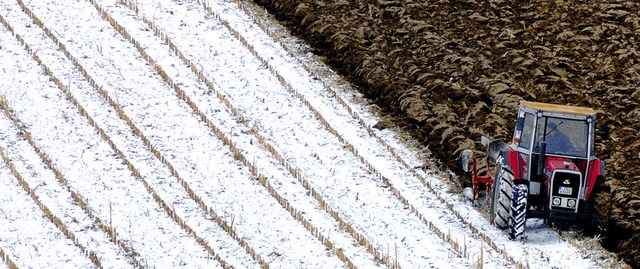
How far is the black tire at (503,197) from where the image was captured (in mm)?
14727

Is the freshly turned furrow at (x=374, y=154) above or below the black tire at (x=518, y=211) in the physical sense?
below

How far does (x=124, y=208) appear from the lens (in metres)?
15.8

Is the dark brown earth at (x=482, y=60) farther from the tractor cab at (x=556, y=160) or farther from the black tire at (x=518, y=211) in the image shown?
the black tire at (x=518, y=211)

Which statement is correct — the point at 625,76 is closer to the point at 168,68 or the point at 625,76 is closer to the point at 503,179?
the point at 503,179

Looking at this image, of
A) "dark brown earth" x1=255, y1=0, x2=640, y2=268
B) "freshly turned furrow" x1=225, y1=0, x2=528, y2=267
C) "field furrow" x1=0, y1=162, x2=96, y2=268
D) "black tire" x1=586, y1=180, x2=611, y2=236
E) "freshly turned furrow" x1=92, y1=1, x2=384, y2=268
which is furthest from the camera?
"dark brown earth" x1=255, y1=0, x2=640, y2=268

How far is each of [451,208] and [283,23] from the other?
8211 mm

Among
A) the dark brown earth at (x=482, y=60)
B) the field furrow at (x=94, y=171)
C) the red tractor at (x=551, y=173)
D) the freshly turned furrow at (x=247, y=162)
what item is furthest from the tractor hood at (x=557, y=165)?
the field furrow at (x=94, y=171)

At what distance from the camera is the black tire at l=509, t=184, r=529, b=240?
14484 mm

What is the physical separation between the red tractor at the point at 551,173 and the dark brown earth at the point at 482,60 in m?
0.92

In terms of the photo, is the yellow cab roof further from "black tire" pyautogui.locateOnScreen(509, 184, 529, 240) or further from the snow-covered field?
the snow-covered field

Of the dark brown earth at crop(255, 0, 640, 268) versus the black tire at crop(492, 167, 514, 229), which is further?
the dark brown earth at crop(255, 0, 640, 268)

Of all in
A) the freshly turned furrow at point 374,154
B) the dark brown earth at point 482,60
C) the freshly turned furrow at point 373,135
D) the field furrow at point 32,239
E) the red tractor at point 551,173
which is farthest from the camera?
the dark brown earth at point 482,60

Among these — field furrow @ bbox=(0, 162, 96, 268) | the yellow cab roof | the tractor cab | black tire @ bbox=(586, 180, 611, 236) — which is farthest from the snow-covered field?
the yellow cab roof

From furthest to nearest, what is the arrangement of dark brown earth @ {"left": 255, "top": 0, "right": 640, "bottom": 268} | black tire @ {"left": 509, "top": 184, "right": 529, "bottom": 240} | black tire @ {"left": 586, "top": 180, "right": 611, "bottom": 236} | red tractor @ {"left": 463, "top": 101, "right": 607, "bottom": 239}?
dark brown earth @ {"left": 255, "top": 0, "right": 640, "bottom": 268}, black tire @ {"left": 586, "top": 180, "right": 611, "bottom": 236}, red tractor @ {"left": 463, "top": 101, "right": 607, "bottom": 239}, black tire @ {"left": 509, "top": 184, "right": 529, "bottom": 240}
